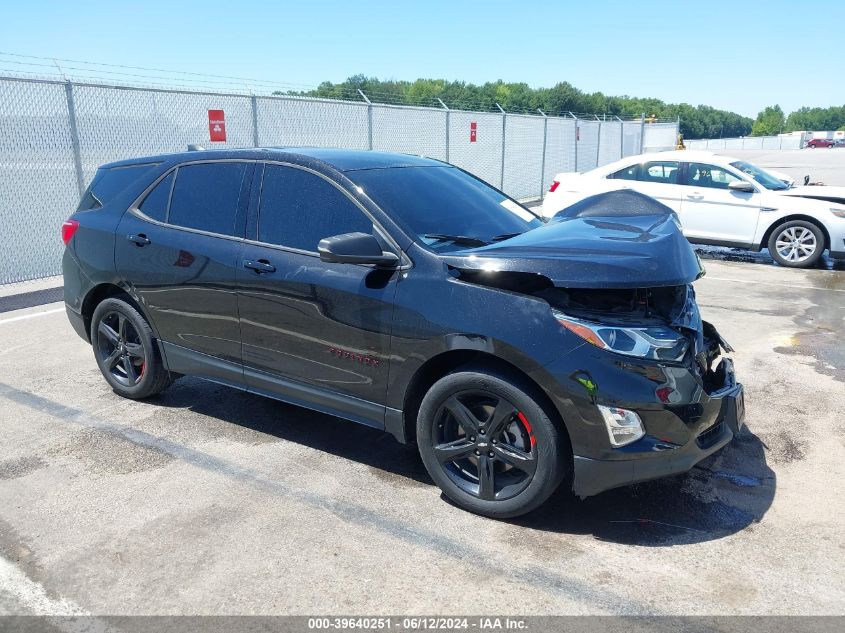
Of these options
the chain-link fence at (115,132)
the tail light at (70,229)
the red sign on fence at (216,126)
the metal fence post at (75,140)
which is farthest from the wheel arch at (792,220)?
the metal fence post at (75,140)

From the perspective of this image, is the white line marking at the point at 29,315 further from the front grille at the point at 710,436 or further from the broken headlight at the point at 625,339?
the front grille at the point at 710,436

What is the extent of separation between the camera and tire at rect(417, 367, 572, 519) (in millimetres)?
3303

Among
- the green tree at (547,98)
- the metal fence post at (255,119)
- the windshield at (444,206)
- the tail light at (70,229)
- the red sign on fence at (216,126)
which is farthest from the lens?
the green tree at (547,98)

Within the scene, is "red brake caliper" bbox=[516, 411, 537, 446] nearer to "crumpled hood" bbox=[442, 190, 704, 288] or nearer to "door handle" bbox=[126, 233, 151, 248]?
"crumpled hood" bbox=[442, 190, 704, 288]

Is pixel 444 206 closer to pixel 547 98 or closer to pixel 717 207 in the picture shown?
pixel 717 207

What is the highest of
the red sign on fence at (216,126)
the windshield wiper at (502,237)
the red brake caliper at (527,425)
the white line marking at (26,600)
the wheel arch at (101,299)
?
the red sign on fence at (216,126)

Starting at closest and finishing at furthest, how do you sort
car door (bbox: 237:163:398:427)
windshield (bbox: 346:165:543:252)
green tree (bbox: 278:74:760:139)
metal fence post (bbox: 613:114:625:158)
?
car door (bbox: 237:163:398:427), windshield (bbox: 346:165:543:252), metal fence post (bbox: 613:114:625:158), green tree (bbox: 278:74:760:139)

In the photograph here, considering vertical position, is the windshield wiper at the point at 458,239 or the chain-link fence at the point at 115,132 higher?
the chain-link fence at the point at 115,132

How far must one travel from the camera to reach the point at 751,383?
5496 mm

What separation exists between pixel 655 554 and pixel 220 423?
285 centimetres

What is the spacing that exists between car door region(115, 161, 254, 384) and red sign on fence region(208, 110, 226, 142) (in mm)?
7006

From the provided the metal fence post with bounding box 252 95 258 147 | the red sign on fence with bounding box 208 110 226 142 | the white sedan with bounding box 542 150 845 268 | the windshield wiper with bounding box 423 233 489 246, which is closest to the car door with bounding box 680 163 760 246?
the white sedan with bounding box 542 150 845 268

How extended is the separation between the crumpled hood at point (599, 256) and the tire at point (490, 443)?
52cm

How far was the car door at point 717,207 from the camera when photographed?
11.0m
